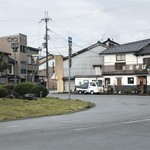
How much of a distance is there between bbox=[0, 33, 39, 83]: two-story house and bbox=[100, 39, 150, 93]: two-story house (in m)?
19.8

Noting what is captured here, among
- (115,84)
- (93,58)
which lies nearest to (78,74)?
(93,58)

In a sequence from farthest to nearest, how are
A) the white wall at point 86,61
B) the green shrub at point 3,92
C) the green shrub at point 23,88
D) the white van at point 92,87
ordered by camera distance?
1. the white wall at point 86,61
2. the white van at point 92,87
3. the green shrub at point 23,88
4. the green shrub at point 3,92

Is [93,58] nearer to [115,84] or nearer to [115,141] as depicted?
[115,84]

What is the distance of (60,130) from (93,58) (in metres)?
56.5

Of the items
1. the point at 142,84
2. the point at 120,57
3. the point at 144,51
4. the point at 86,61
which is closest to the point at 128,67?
the point at 120,57

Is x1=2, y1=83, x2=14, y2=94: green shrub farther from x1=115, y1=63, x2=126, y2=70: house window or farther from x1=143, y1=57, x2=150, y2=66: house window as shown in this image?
x1=115, y1=63, x2=126, y2=70: house window

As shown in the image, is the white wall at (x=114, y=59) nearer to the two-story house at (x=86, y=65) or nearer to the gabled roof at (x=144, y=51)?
the gabled roof at (x=144, y=51)

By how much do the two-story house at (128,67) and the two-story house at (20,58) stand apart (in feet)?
64.9

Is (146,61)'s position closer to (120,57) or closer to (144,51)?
(144,51)

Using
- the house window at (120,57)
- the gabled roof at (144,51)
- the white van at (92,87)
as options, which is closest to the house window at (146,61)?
the gabled roof at (144,51)

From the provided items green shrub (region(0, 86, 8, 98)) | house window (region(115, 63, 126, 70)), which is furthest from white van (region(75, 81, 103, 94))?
green shrub (region(0, 86, 8, 98))

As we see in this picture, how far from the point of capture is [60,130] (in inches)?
551

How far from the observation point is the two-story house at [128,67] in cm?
5906

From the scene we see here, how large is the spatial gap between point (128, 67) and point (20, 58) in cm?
2625
